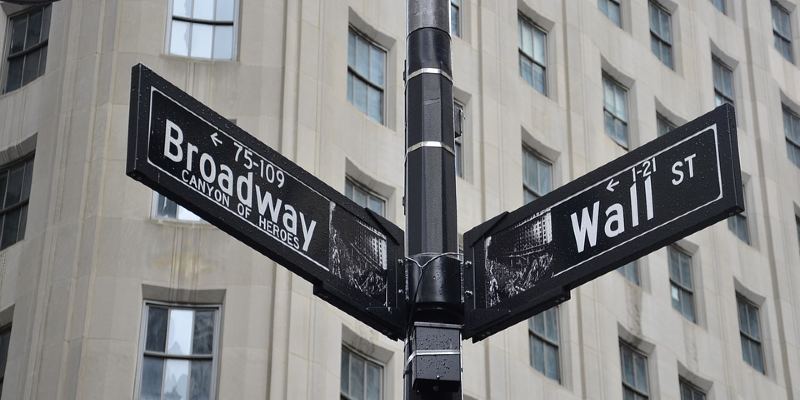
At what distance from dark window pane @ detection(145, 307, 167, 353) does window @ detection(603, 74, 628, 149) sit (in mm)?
12809

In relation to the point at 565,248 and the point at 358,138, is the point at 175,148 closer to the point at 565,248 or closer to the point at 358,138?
the point at 565,248

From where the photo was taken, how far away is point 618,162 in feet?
26.1

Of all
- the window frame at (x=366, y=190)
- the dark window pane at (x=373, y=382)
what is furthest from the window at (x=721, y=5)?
the dark window pane at (x=373, y=382)

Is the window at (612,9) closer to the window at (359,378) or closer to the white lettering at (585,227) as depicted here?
the window at (359,378)

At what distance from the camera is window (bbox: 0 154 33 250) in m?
23.8

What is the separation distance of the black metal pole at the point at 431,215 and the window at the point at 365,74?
1691 centimetres

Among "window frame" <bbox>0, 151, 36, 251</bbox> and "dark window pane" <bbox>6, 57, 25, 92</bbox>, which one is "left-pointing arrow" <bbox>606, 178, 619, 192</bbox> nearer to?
"window frame" <bbox>0, 151, 36, 251</bbox>

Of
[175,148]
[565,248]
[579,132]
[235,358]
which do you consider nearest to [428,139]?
[565,248]

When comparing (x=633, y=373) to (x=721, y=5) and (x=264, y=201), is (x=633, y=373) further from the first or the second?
(x=264, y=201)

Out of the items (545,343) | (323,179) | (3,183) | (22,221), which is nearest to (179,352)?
(323,179)

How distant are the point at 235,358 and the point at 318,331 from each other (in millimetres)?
1397

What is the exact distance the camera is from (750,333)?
33875 mm

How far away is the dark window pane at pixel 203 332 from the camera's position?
21922 millimetres

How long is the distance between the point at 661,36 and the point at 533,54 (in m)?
5.69
